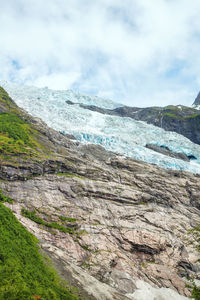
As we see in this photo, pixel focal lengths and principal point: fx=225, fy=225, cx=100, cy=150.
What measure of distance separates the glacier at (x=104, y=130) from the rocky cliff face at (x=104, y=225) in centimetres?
3495

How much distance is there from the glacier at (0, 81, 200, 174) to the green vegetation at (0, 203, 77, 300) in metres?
61.0

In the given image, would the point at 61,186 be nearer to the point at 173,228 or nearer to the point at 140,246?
the point at 140,246

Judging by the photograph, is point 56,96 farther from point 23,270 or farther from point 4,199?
point 23,270

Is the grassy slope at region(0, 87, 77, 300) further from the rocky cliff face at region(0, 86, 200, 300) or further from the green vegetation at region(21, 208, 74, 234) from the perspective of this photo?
the green vegetation at region(21, 208, 74, 234)

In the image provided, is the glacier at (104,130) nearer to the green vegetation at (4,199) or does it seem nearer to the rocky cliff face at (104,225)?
the rocky cliff face at (104,225)

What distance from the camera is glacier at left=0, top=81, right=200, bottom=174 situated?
8219 cm

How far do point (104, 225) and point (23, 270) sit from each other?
17.3 meters

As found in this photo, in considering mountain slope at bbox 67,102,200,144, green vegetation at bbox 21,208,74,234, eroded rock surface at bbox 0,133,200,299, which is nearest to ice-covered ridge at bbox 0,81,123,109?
mountain slope at bbox 67,102,200,144

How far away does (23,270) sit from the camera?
15.9 meters

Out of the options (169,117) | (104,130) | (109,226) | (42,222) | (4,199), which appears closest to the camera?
(42,222)

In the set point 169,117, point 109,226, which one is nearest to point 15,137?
point 109,226

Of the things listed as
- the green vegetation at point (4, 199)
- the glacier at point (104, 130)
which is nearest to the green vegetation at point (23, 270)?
the green vegetation at point (4, 199)

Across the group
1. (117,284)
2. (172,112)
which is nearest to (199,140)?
(172,112)

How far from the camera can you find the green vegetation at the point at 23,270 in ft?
44.1
